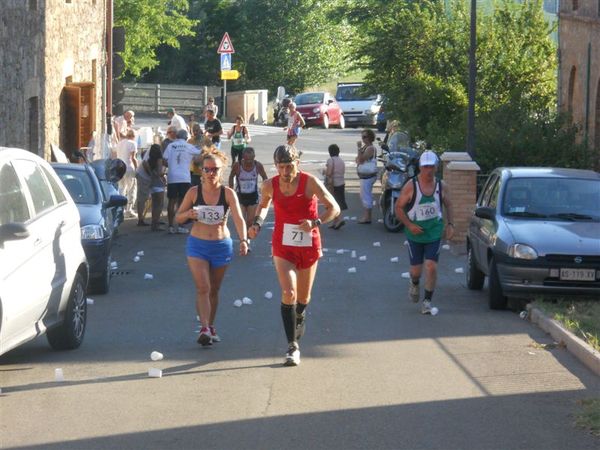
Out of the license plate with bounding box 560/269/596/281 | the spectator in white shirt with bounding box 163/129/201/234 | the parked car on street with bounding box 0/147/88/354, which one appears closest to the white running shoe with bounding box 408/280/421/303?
the license plate with bounding box 560/269/596/281

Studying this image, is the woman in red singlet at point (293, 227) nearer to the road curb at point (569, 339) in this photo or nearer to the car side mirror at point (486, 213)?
the road curb at point (569, 339)

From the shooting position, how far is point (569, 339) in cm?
1144

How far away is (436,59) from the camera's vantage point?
31.7 metres

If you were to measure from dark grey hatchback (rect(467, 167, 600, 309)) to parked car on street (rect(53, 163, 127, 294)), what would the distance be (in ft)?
14.8

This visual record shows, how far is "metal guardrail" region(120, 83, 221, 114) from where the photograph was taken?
55.1m

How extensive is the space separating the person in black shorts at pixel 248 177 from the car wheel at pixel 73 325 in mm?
9512

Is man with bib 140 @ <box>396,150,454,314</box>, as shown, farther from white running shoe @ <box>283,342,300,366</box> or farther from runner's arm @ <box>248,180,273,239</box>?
white running shoe @ <box>283,342,300,366</box>

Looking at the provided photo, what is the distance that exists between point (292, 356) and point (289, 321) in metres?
0.32

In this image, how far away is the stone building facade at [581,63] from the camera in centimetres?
2953

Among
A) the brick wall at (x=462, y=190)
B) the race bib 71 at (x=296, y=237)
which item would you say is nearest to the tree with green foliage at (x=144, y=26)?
the brick wall at (x=462, y=190)

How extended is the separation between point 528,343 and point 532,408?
302cm

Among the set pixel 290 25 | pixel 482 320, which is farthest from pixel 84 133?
pixel 290 25

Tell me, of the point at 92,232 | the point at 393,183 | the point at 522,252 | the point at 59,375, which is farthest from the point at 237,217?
the point at 393,183

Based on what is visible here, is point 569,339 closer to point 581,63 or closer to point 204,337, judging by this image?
point 204,337
